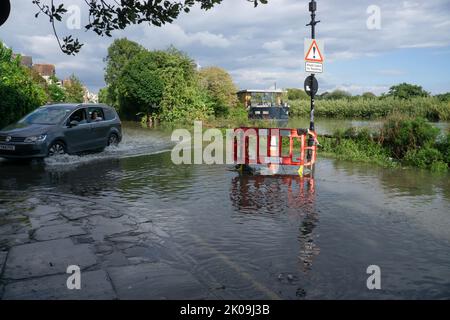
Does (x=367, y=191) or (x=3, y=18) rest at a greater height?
(x=3, y=18)

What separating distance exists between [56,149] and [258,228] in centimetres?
850

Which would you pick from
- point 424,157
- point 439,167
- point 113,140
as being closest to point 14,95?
point 113,140

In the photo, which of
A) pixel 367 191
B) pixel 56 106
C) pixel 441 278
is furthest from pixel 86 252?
pixel 56 106

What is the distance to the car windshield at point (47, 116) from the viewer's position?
512 inches

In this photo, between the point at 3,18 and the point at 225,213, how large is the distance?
4.19 meters

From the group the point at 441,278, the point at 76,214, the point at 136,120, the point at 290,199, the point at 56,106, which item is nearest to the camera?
the point at 441,278

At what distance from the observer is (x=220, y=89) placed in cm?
4175

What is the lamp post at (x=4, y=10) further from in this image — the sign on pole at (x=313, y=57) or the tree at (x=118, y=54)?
the tree at (x=118, y=54)

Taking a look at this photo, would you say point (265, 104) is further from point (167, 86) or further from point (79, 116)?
point (79, 116)

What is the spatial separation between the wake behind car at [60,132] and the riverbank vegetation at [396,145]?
7.60m
